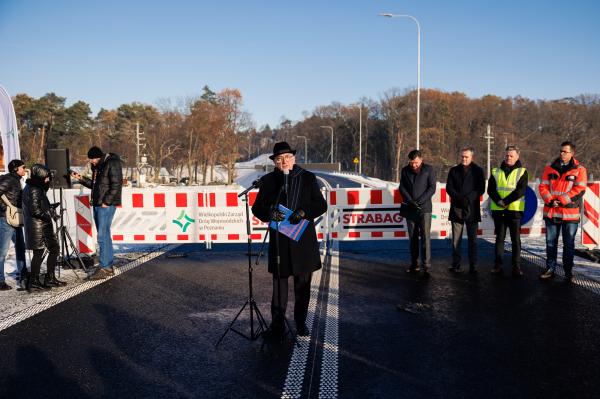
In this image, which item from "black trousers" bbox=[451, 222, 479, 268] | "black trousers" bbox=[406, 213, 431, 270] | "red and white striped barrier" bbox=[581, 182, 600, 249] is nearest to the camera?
"black trousers" bbox=[406, 213, 431, 270]

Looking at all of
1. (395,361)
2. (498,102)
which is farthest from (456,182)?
(498,102)

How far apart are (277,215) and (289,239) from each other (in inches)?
17.3

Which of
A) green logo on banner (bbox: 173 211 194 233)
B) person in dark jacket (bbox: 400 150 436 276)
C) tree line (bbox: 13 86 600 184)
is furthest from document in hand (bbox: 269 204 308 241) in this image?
tree line (bbox: 13 86 600 184)

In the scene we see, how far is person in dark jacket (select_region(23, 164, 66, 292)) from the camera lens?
22.6 feet

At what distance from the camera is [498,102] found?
3674 inches

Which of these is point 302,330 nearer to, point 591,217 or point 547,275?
point 547,275

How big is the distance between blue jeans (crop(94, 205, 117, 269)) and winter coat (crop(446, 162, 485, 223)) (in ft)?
17.9

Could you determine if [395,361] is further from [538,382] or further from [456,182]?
[456,182]

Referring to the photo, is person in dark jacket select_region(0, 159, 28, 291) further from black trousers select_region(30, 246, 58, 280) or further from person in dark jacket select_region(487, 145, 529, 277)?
person in dark jacket select_region(487, 145, 529, 277)

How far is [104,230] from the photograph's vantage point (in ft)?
25.6

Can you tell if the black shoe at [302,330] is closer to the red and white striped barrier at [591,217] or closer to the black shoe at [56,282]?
the black shoe at [56,282]

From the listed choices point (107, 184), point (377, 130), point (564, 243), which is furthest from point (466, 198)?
point (377, 130)

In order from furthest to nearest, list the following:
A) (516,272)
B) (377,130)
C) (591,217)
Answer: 1. (377,130)
2. (591,217)
3. (516,272)

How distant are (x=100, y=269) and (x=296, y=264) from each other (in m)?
4.23
